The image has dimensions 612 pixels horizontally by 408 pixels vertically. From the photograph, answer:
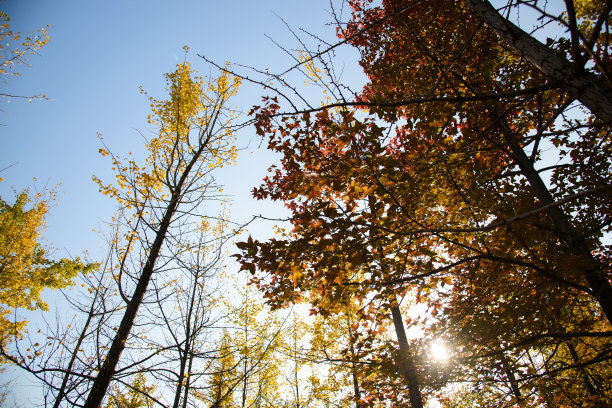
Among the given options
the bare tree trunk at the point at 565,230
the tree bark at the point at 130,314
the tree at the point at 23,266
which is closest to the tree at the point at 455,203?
the bare tree trunk at the point at 565,230

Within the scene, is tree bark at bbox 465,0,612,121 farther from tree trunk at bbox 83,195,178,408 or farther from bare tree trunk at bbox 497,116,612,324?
tree trunk at bbox 83,195,178,408

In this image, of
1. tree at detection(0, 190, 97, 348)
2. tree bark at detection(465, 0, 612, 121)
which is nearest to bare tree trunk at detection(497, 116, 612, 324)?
tree bark at detection(465, 0, 612, 121)

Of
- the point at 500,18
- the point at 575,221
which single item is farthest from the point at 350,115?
the point at 575,221

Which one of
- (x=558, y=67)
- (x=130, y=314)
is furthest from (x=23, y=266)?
(x=558, y=67)

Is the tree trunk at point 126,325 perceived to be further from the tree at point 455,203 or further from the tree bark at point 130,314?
the tree at point 455,203

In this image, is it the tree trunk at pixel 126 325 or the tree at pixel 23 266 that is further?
the tree at pixel 23 266

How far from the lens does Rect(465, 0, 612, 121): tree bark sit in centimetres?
138

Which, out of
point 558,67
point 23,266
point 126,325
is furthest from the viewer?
point 23,266

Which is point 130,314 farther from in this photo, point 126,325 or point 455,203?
point 455,203

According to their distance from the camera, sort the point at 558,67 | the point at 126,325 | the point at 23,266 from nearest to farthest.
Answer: the point at 558,67
the point at 126,325
the point at 23,266

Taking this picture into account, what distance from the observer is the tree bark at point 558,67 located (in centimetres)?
138

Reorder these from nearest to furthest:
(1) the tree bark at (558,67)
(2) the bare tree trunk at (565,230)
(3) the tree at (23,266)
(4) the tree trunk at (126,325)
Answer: (1) the tree bark at (558,67) → (2) the bare tree trunk at (565,230) → (4) the tree trunk at (126,325) → (3) the tree at (23,266)

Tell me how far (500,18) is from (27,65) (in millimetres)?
5941

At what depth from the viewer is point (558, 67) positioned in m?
1.50
